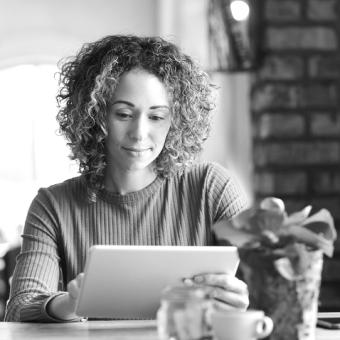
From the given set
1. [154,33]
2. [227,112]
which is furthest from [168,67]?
[154,33]

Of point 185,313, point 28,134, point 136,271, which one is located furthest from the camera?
point 28,134

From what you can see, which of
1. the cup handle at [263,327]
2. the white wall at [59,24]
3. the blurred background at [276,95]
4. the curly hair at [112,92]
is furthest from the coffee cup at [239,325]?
the white wall at [59,24]

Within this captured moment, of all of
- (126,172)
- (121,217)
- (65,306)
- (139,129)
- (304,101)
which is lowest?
(65,306)

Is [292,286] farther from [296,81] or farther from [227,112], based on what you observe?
[227,112]

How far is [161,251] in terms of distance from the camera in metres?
1.48

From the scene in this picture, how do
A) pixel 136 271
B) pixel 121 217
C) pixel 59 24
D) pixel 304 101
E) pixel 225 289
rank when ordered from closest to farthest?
pixel 136 271 < pixel 225 289 < pixel 121 217 < pixel 304 101 < pixel 59 24

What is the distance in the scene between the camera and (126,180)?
2.04m

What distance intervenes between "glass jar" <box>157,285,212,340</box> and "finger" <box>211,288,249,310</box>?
1.22 feet

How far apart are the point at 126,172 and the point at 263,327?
2.72ft

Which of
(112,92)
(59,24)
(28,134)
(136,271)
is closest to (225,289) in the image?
(136,271)

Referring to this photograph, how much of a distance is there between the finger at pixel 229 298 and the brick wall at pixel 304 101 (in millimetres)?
1510

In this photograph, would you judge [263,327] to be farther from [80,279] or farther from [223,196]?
[223,196]

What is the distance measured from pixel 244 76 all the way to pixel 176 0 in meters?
1.83

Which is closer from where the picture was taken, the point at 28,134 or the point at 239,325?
the point at 239,325
